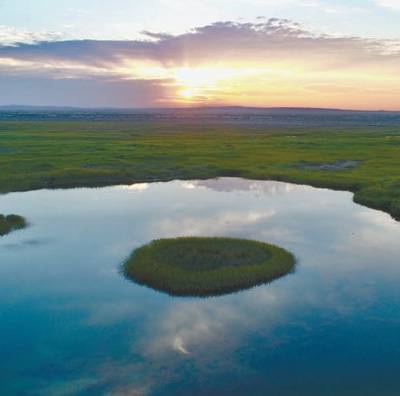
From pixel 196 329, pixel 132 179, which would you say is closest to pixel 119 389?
pixel 196 329

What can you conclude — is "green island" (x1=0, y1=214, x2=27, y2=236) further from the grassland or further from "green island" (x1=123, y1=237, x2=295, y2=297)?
the grassland

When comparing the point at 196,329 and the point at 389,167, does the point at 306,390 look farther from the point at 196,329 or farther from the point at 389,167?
the point at 389,167

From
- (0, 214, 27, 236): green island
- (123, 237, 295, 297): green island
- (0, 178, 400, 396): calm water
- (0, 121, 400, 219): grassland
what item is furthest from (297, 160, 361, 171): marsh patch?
(0, 214, 27, 236): green island

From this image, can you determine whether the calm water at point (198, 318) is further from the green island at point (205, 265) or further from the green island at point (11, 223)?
the green island at point (11, 223)

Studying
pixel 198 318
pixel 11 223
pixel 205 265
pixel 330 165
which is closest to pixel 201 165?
pixel 330 165

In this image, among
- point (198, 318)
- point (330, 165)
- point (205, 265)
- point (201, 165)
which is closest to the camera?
point (198, 318)

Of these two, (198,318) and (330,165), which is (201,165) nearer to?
(330,165)
